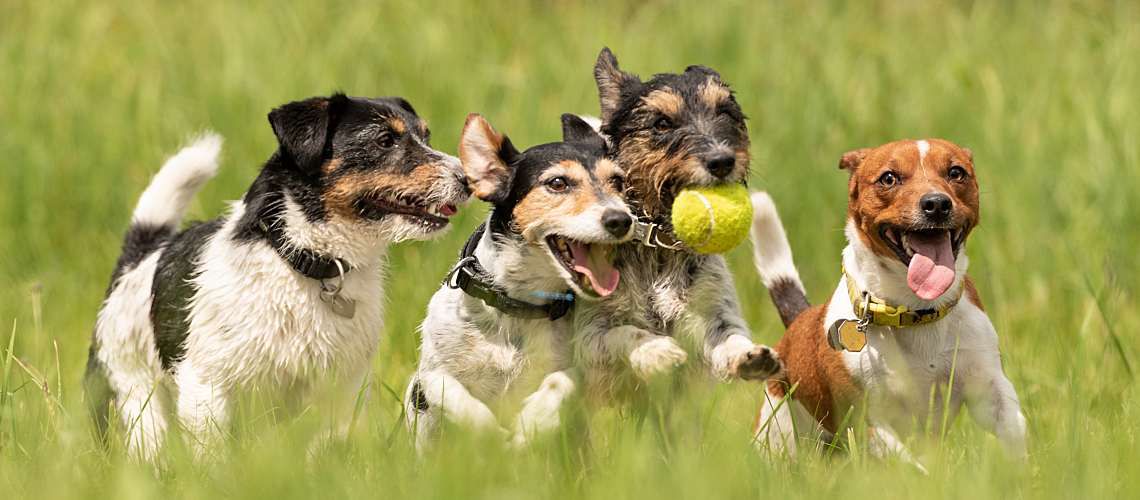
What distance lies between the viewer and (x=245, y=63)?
912cm

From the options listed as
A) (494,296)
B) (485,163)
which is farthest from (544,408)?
(485,163)

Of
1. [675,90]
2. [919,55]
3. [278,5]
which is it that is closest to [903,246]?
[675,90]

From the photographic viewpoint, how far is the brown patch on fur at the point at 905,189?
4887 mm

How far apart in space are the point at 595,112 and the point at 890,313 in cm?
399

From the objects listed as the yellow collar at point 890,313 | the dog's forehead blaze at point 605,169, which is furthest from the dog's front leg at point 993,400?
the dog's forehead blaze at point 605,169

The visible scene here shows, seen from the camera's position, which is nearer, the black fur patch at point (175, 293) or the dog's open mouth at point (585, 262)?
the dog's open mouth at point (585, 262)

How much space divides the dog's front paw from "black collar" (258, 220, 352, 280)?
4.20 ft

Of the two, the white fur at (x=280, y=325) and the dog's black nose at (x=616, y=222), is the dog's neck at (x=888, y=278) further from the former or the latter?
the white fur at (x=280, y=325)

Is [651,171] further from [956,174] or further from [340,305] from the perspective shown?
[340,305]

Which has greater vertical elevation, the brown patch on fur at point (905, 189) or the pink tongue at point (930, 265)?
the brown patch on fur at point (905, 189)

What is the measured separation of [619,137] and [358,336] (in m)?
1.31

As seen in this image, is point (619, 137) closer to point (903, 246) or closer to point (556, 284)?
point (556, 284)

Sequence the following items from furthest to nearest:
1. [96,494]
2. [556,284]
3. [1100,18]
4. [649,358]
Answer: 1. [1100,18]
2. [556,284]
3. [649,358]
4. [96,494]

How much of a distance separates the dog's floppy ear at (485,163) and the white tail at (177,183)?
157 centimetres
